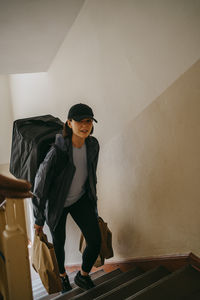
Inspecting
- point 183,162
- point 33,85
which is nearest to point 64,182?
point 183,162

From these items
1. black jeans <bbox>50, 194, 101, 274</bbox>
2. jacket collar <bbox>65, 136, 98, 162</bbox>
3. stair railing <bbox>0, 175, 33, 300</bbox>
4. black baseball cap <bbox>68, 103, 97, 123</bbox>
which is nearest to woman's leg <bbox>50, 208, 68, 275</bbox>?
black jeans <bbox>50, 194, 101, 274</bbox>

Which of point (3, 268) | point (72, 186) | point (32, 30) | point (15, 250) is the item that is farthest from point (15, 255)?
point (32, 30)

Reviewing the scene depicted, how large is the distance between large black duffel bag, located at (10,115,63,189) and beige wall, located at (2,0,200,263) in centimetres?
47

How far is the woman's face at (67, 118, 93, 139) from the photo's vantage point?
2.09 m

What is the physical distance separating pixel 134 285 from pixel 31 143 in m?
1.52

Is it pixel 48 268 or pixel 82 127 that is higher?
pixel 82 127

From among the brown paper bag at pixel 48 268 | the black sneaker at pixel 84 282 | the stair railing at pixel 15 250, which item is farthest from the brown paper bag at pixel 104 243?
the stair railing at pixel 15 250

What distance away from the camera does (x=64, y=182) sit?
2.10 metres

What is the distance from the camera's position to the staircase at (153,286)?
164 cm

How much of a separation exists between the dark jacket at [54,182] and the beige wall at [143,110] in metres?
0.54

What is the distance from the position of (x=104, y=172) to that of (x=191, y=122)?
1285 mm

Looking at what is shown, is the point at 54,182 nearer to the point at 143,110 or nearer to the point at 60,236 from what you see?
the point at 60,236

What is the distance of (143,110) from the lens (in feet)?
7.05

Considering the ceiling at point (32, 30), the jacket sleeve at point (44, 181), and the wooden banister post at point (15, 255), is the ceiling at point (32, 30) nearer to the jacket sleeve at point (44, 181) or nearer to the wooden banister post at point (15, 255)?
the jacket sleeve at point (44, 181)
